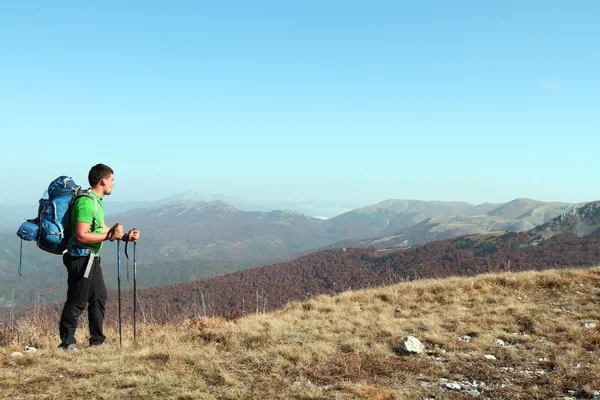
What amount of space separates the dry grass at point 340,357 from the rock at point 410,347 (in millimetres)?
146

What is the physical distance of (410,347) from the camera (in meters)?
6.39

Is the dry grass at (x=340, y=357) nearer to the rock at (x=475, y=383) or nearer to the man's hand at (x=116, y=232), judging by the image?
the rock at (x=475, y=383)

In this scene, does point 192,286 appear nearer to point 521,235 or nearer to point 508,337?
point 521,235

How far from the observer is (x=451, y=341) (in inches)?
271

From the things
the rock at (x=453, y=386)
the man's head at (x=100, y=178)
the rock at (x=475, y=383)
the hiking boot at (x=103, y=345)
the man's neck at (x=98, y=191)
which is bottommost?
the rock at (x=475, y=383)

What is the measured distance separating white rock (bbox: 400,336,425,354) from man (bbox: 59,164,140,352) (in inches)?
190

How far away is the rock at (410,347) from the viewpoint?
6359mm

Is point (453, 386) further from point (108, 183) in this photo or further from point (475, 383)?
point (108, 183)

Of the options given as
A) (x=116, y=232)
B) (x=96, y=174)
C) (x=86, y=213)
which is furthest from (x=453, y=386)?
(x=96, y=174)

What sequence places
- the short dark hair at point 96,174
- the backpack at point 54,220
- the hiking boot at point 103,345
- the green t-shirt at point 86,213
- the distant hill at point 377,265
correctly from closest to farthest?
the backpack at point 54,220, the green t-shirt at point 86,213, the short dark hair at point 96,174, the hiking boot at point 103,345, the distant hill at point 377,265

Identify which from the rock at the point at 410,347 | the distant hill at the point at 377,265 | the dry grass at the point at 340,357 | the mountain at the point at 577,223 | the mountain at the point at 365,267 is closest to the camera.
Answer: the dry grass at the point at 340,357

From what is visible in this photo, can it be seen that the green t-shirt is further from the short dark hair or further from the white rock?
the white rock

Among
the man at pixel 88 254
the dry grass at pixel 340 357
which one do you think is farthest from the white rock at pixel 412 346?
the man at pixel 88 254

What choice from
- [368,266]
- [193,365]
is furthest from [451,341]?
[368,266]
